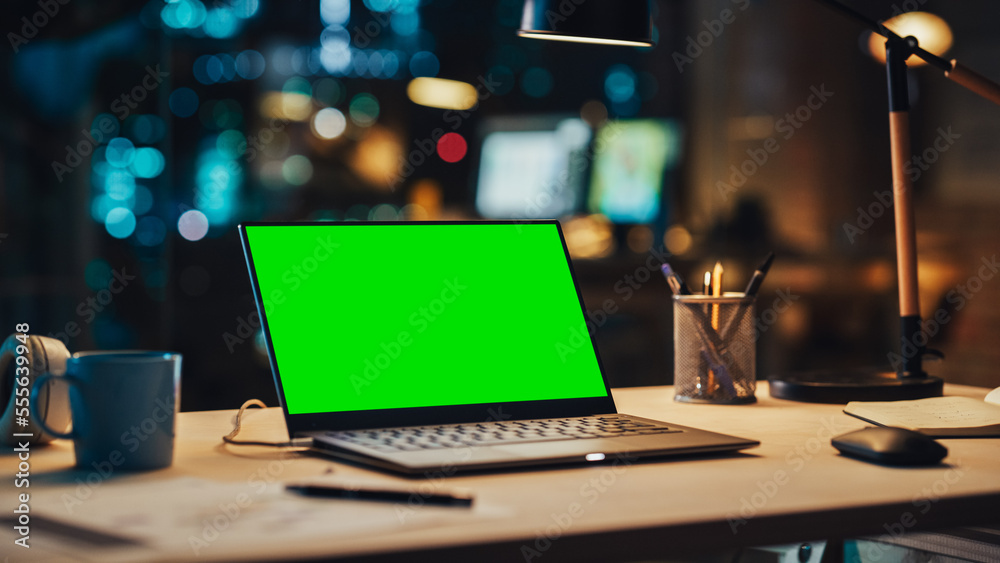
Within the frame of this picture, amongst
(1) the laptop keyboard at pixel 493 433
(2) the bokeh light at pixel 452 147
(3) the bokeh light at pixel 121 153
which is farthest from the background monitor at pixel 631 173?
(1) the laptop keyboard at pixel 493 433

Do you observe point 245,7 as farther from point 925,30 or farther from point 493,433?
point 493,433

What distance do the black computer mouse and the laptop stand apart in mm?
86

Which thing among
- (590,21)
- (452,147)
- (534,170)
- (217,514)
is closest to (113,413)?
(217,514)

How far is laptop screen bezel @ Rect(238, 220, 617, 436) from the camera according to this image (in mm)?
853

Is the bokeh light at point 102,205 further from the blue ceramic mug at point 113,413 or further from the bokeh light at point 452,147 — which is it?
the blue ceramic mug at point 113,413

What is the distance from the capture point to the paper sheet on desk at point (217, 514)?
54 centimetres

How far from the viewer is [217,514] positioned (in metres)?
0.59

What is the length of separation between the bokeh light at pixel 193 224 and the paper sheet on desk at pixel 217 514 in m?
3.03

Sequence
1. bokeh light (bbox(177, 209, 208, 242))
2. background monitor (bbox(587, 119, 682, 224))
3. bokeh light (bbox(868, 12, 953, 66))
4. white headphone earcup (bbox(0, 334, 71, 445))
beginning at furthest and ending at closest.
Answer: background monitor (bbox(587, 119, 682, 224))
bokeh light (bbox(177, 209, 208, 242))
bokeh light (bbox(868, 12, 953, 66))
white headphone earcup (bbox(0, 334, 71, 445))

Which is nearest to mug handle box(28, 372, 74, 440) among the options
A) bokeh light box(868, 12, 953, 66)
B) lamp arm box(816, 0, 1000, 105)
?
lamp arm box(816, 0, 1000, 105)

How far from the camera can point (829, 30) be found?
367 centimetres

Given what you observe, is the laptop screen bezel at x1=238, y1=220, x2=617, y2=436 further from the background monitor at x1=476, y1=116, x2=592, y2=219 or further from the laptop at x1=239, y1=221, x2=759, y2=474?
the background monitor at x1=476, y1=116, x2=592, y2=219

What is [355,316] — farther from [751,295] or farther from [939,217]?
[939,217]

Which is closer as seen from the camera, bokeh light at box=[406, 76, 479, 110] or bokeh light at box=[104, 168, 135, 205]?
bokeh light at box=[104, 168, 135, 205]
